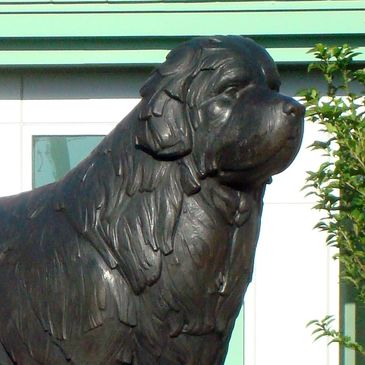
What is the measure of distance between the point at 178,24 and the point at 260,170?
3.17 meters

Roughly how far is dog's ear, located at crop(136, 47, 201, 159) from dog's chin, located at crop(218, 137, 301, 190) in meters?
0.11

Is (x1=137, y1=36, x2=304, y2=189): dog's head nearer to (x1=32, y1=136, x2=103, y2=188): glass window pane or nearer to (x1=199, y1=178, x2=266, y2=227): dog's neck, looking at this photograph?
→ (x1=199, y1=178, x2=266, y2=227): dog's neck

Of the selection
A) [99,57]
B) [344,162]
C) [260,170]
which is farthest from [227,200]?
[99,57]

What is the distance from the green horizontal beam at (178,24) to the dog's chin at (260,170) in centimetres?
309

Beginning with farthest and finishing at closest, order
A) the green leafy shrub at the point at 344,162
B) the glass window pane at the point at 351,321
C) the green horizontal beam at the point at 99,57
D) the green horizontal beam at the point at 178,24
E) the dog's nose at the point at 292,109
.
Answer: the glass window pane at the point at 351,321 → the green horizontal beam at the point at 99,57 → the green horizontal beam at the point at 178,24 → the green leafy shrub at the point at 344,162 → the dog's nose at the point at 292,109

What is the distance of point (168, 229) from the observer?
8.01ft

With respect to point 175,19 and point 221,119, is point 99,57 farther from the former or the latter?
point 221,119

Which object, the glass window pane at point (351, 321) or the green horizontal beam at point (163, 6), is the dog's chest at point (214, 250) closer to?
the green horizontal beam at point (163, 6)

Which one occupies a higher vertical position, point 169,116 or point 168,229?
point 169,116

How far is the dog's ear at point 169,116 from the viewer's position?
2455 millimetres

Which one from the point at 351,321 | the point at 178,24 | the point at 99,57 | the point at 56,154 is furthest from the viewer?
the point at 351,321

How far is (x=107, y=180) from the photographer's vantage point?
98.7 inches

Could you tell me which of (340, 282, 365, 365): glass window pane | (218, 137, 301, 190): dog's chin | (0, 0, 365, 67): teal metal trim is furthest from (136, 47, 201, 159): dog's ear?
(340, 282, 365, 365): glass window pane

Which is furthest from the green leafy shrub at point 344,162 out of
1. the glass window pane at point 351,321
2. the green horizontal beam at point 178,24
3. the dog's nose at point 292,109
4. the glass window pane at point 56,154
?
the dog's nose at point 292,109
